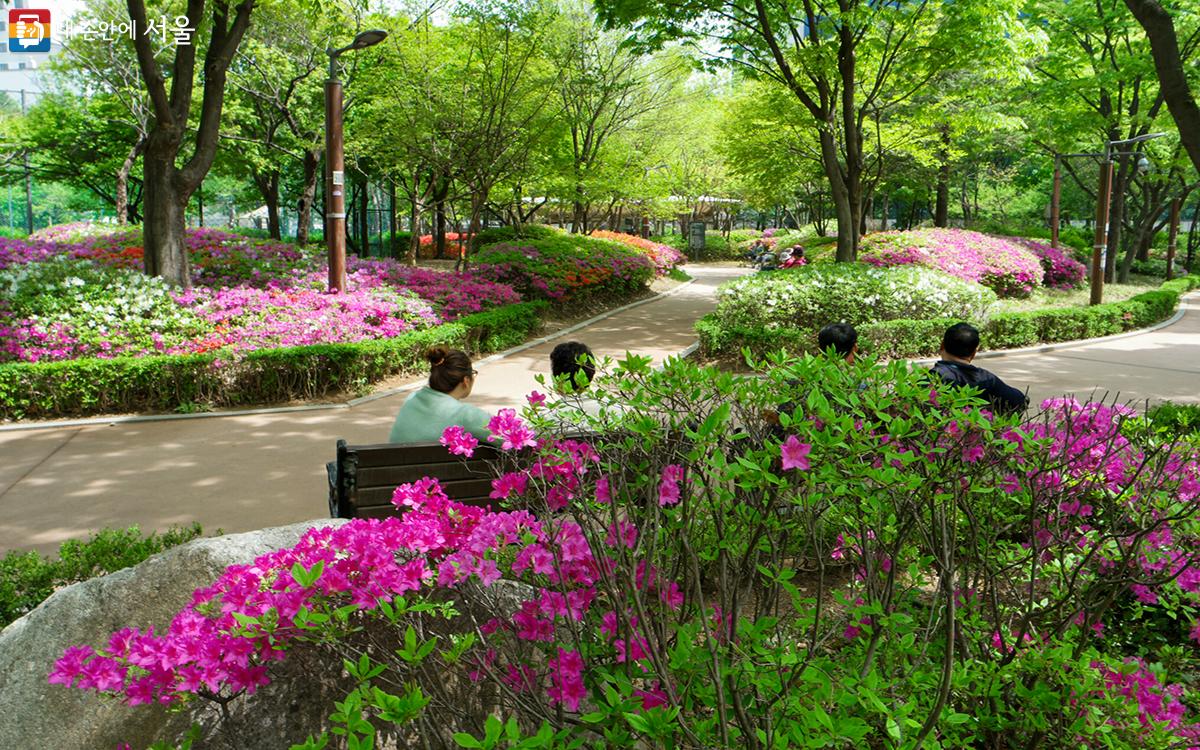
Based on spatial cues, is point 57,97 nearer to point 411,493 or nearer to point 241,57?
point 241,57

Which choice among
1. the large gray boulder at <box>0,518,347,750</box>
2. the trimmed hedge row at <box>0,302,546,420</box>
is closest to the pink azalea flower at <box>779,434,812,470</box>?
the large gray boulder at <box>0,518,347,750</box>

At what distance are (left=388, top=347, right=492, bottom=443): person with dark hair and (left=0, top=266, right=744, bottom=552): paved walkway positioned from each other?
5.07ft

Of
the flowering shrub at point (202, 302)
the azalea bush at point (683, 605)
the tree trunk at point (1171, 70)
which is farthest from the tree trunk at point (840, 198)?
the azalea bush at point (683, 605)

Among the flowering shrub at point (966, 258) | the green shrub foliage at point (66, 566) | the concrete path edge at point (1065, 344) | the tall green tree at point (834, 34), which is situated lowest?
the green shrub foliage at point (66, 566)

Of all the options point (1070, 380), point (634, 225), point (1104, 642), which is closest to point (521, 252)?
point (1070, 380)

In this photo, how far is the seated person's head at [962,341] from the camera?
15.2 ft

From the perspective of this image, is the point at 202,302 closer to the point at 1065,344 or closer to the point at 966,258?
the point at 1065,344

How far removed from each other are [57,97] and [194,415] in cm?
3044

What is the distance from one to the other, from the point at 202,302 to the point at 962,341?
961 cm

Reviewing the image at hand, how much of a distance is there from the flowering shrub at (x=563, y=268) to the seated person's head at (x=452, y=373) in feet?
37.2

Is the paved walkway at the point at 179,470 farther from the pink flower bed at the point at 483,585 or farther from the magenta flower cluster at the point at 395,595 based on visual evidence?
the magenta flower cluster at the point at 395,595

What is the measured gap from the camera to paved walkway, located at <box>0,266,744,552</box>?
530 cm

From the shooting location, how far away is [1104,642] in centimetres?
316

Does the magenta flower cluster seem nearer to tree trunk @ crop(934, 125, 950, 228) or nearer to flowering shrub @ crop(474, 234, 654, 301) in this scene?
flowering shrub @ crop(474, 234, 654, 301)
